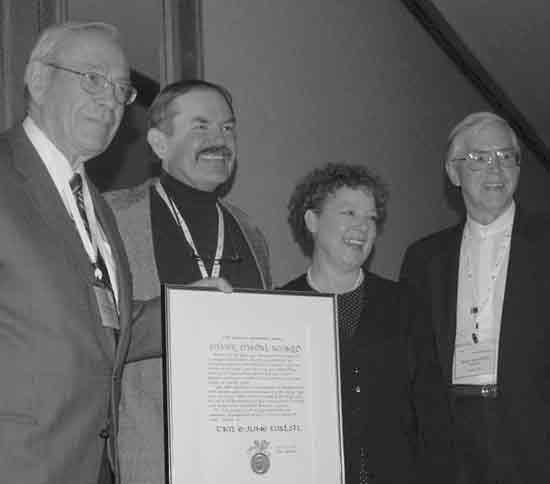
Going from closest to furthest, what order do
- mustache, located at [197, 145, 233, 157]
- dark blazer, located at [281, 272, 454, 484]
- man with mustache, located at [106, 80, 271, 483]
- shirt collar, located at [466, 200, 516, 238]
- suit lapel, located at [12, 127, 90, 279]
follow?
1. suit lapel, located at [12, 127, 90, 279]
2. man with mustache, located at [106, 80, 271, 483]
3. dark blazer, located at [281, 272, 454, 484]
4. mustache, located at [197, 145, 233, 157]
5. shirt collar, located at [466, 200, 516, 238]

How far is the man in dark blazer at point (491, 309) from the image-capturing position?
2.86 m

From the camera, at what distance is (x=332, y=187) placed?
122 inches

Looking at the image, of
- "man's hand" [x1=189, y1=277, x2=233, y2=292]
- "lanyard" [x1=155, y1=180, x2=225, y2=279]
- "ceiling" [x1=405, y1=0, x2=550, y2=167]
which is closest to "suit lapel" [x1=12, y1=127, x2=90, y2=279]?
"man's hand" [x1=189, y1=277, x2=233, y2=292]

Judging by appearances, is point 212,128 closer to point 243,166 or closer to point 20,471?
point 243,166

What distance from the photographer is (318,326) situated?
2490mm

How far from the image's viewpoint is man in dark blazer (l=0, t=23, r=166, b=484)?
1828mm

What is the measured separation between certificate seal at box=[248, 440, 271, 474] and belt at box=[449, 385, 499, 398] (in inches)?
37.3

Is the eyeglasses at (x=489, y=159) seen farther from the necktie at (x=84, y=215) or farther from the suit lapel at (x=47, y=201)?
the suit lapel at (x=47, y=201)

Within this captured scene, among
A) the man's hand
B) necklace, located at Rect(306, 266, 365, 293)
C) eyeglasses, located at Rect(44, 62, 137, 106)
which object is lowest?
the man's hand

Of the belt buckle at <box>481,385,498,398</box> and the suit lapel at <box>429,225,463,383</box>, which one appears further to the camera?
the suit lapel at <box>429,225,463,383</box>

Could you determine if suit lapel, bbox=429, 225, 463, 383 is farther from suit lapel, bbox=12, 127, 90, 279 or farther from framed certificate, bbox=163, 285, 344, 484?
suit lapel, bbox=12, 127, 90, 279

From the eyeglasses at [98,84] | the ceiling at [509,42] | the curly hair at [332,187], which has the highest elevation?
the ceiling at [509,42]

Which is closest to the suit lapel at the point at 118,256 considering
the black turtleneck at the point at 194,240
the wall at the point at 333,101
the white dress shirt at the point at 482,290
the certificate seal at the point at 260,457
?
the black turtleneck at the point at 194,240

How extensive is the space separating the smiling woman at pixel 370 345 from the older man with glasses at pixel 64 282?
0.75 metres
